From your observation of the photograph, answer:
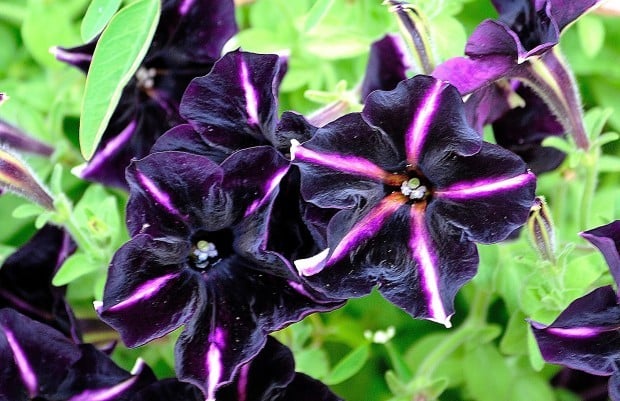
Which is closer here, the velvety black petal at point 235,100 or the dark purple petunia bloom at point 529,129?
the velvety black petal at point 235,100

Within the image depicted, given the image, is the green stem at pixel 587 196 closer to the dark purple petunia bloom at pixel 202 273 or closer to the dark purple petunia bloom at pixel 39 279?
the dark purple petunia bloom at pixel 202 273

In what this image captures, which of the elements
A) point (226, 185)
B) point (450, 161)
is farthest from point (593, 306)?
point (226, 185)

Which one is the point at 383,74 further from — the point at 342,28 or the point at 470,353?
the point at 470,353

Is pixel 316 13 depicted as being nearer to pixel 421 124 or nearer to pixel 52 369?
pixel 421 124

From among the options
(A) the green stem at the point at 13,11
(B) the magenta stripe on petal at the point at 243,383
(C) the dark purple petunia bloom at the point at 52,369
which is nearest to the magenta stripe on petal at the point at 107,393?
(C) the dark purple petunia bloom at the point at 52,369

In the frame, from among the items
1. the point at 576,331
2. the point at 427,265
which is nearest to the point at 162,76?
the point at 427,265

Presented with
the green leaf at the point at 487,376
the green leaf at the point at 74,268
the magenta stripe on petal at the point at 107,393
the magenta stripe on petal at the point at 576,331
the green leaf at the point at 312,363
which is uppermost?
the magenta stripe on petal at the point at 576,331

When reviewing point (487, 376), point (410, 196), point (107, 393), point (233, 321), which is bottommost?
point (487, 376)
